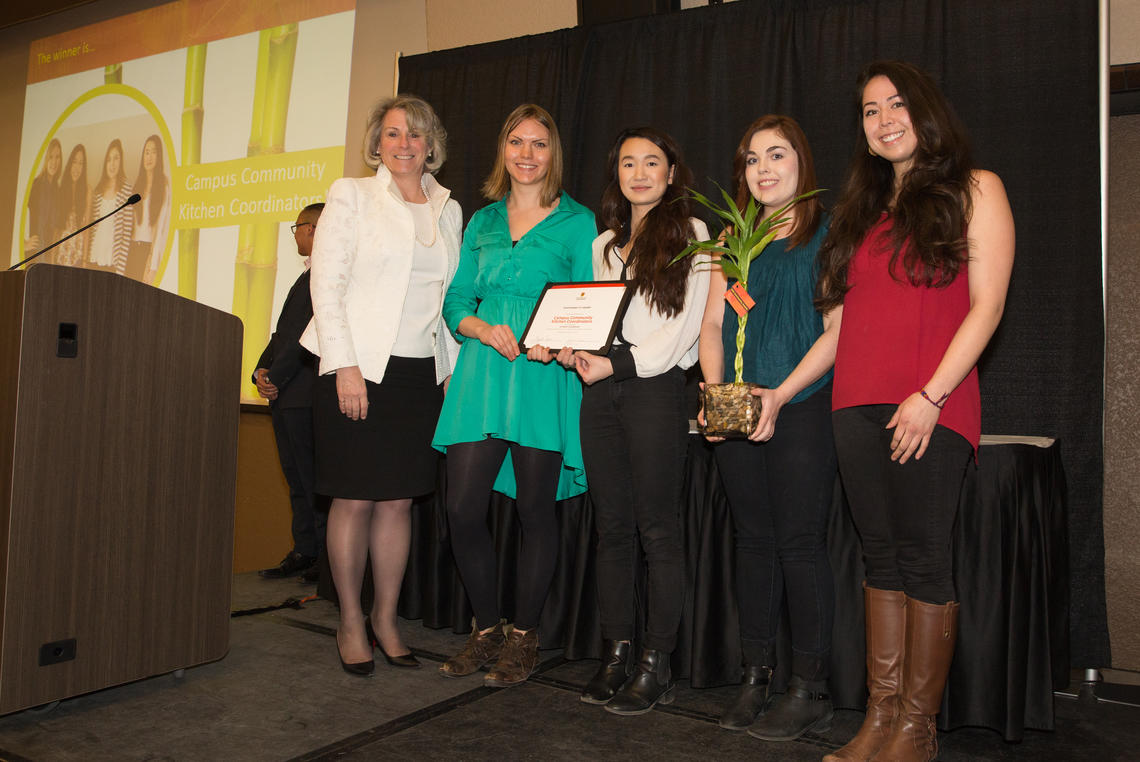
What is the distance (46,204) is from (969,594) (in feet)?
22.6

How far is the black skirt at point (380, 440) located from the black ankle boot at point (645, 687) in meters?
0.85

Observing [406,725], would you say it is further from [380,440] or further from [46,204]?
[46,204]

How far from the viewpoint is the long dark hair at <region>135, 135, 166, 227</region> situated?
5.53 m

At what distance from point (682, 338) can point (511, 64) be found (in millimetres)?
2383

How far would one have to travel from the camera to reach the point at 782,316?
81.4 inches

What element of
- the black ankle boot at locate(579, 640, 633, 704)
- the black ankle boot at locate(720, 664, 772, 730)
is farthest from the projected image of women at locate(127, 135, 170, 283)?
the black ankle boot at locate(720, 664, 772, 730)

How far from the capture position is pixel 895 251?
1.82 meters

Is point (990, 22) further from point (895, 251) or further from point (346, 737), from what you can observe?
point (346, 737)

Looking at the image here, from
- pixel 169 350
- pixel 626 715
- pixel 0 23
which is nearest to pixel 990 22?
pixel 626 715

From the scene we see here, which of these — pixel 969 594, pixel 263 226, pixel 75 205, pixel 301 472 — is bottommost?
pixel 969 594

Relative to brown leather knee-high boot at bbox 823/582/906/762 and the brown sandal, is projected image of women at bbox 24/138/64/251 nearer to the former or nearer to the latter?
the brown sandal

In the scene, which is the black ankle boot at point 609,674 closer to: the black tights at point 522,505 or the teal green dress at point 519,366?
the black tights at point 522,505

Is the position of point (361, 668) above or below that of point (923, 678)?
below

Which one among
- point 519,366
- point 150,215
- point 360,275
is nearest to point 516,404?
point 519,366
